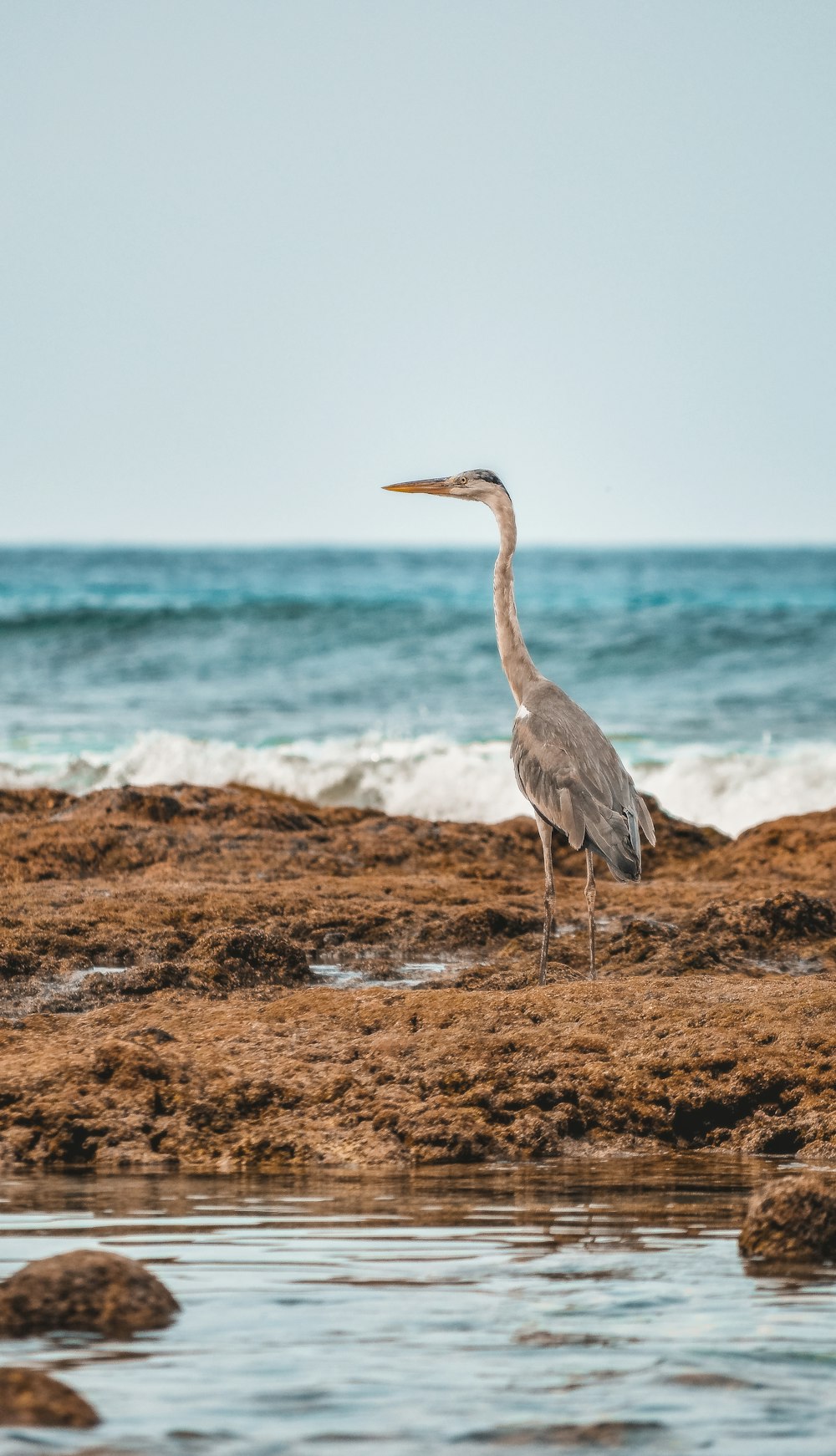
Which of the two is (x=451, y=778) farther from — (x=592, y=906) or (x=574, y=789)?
(x=592, y=906)

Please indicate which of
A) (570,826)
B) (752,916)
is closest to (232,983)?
(570,826)

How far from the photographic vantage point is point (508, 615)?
27.1 feet

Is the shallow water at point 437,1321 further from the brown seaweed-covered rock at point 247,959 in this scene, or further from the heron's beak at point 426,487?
the heron's beak at point 426,487

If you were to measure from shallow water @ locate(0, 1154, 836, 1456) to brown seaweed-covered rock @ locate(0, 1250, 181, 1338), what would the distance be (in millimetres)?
47

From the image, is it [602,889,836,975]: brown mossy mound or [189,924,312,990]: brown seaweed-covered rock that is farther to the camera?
[602,889,836,975]: brown mossy mound

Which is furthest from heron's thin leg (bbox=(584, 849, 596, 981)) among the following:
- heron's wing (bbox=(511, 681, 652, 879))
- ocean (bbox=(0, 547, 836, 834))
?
ocean (bbox=(0, 547, 836, 834))

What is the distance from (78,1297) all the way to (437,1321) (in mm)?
647

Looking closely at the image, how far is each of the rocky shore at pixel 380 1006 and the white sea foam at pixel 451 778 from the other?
16.2 ft

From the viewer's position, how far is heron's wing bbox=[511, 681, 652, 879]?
6723 millimetres

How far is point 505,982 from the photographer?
20.4 ft

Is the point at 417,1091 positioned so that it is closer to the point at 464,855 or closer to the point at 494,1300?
the point at 494,1300

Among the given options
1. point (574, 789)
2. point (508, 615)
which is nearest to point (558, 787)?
point (574, 789)

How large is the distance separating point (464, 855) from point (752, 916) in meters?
2.65

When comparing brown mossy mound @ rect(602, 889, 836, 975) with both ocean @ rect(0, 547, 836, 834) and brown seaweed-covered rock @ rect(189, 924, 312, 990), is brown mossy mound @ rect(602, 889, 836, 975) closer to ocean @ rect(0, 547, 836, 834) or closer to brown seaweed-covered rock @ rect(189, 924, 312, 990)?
brown seaweed-covered rock @ rect(189, 924, 312, 990)
